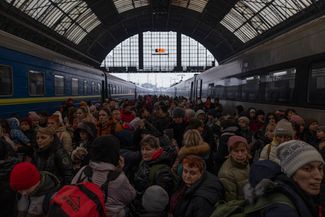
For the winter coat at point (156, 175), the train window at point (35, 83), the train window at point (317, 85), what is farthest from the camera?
the train window at point (35, 83)

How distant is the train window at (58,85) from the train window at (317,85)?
8691 mm

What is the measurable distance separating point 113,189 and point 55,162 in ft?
4.45

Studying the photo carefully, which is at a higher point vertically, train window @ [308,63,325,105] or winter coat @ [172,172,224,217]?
train window @ [308,63,325,105]

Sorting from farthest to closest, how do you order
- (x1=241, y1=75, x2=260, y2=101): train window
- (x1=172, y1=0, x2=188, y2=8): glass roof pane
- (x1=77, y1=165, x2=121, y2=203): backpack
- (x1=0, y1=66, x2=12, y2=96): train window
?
1. (x1=172, y1=0, x2=188, y2=8): glass roof pane
2. (x1=241, y1=75, x2=260, y2=101): train window
3. (x1=0, y1=66, x2=12, y2=96): train window
4. (x1=77, y1=165, x2=121, y2=203): backpack

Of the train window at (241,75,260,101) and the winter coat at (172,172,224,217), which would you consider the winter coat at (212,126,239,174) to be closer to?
the winter coat at (172,172,224,217)

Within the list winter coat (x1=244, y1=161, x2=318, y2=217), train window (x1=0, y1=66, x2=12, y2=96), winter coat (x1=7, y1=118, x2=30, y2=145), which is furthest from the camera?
train window (x1=0, y1=66, x2=12, y2=96)

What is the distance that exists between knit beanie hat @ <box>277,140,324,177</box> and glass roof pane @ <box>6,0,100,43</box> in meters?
22.6

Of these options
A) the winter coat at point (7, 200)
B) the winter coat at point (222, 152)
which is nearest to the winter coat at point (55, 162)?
the winter coat at point (7, 200)

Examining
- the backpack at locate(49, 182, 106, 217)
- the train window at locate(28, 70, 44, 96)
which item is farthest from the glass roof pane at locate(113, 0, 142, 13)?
the backpack at locate(49, 182, 106, 217)

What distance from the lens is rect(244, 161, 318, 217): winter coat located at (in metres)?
2.02

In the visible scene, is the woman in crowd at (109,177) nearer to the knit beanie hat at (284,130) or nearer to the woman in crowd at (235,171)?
the woman in crowd at (235,171)

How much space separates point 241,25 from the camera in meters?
40.2

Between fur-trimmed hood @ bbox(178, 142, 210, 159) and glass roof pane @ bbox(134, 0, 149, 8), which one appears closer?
fur-trimmed hood @ bbox(178, 142, 210, 159)

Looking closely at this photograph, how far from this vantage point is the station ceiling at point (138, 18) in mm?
25375
